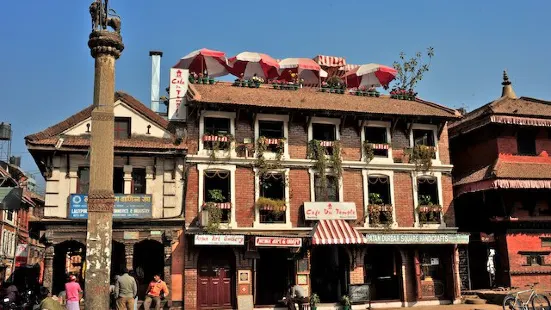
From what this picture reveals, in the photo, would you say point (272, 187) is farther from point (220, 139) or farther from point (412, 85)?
point (412, 85)

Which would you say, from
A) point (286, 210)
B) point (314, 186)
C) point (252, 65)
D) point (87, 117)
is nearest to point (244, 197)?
point (286, 210)

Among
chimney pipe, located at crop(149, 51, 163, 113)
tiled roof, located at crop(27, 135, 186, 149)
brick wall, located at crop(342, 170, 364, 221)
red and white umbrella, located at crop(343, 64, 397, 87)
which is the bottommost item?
brick wall, located at crop(342, 170, 364, 221)

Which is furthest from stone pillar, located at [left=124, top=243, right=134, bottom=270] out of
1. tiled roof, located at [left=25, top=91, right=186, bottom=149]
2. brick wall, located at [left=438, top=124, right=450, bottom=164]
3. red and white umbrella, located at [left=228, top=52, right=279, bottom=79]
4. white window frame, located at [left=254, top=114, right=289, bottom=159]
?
brick wall, located at [left=438, top=124, right=450, bottom=164]

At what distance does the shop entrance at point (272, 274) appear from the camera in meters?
26.2

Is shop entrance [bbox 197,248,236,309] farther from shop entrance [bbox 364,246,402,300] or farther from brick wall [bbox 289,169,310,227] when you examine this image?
shop entrance [bbox 364,246,402,300]

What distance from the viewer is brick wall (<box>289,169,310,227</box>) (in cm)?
2628

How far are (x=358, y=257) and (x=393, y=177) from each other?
448 centimetres

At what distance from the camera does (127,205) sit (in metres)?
24.2

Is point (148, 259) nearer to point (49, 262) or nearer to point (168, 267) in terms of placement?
point (168, 267)

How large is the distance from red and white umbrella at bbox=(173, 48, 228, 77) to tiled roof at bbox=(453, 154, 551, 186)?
15292 mm

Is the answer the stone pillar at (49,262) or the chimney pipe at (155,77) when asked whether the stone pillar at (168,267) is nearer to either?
the stone pillar at (49,262)

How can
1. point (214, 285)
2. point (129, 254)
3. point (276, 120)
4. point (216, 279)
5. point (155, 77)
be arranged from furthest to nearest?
point (155, 77) → point (276, 120) → point (216, 279) → point (214, 285) → point (129, 254)

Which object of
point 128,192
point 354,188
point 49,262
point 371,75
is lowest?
point 49,262

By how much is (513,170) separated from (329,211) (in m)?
9.73
